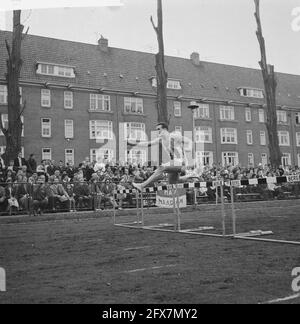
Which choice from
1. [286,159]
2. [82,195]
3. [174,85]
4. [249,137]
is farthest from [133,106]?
[82,195]

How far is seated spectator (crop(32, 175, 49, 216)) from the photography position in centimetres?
1540

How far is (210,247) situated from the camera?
7.23 metres

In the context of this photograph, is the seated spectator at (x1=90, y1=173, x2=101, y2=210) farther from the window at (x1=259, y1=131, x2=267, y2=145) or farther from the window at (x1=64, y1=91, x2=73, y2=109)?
the window at (x1=259, y1=131, x2=267, y2=145)

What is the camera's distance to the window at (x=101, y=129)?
143ft

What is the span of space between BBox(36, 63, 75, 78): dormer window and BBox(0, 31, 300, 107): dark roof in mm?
484

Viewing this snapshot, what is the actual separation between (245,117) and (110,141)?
18.7 meters

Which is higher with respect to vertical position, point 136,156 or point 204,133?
point 204,133

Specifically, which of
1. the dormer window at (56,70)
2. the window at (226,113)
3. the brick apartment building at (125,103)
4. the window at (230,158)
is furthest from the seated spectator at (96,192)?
the window at (226,113)

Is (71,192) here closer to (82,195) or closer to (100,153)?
(82,195)

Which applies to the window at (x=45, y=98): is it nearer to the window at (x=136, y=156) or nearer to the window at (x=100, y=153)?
the window at (x=100, y=153)

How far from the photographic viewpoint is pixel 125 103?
150ft

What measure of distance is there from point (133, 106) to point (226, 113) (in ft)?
40.9

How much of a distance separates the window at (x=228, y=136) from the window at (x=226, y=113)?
57.5 inches

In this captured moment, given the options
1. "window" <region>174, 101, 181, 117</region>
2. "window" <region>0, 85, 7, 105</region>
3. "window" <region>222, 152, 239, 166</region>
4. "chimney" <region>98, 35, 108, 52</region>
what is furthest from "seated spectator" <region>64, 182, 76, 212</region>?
"window" <region>222, 152, 239, 166</region>
